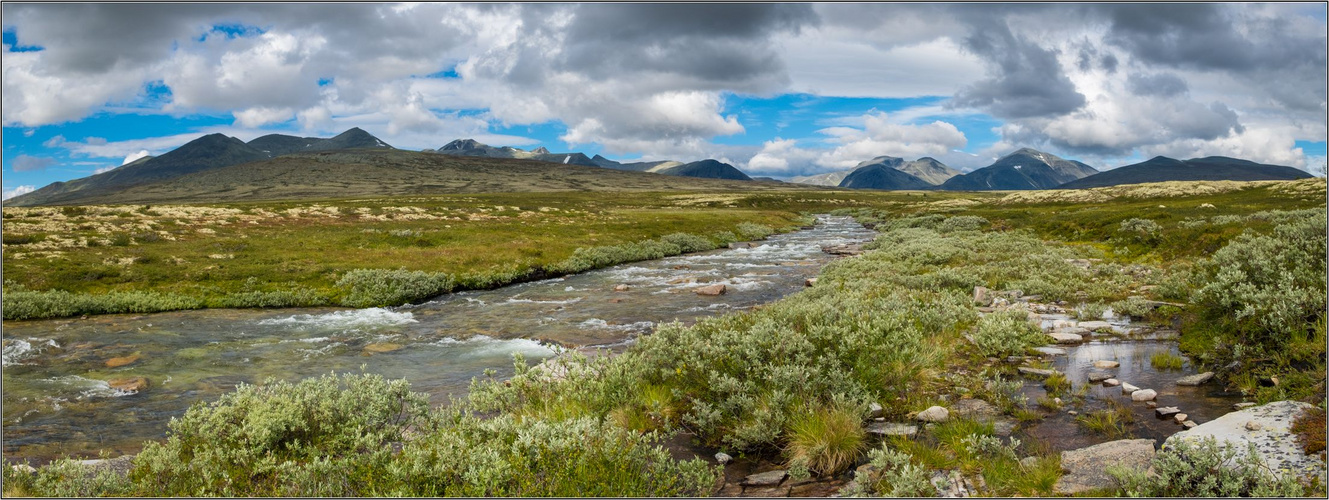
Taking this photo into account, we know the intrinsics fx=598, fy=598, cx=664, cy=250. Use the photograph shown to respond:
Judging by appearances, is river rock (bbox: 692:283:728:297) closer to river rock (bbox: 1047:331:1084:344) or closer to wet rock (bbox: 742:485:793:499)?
river rock (bbox: 1047:331:1084:344)

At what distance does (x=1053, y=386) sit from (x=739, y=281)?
19.9m

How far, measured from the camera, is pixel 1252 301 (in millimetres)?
9703

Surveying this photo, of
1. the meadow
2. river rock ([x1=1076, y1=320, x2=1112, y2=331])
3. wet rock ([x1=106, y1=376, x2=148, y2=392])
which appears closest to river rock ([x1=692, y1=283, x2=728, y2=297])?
the meadow

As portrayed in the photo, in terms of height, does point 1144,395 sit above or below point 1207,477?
below

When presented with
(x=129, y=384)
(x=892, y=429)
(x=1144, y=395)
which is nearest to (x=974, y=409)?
(x=892, y=429)

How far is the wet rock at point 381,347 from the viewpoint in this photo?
17.5 metres

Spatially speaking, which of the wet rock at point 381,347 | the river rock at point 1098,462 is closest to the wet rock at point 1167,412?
the river rock at point 1098,462

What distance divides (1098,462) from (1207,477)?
3.75 feet

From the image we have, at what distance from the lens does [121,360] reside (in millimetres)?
16156

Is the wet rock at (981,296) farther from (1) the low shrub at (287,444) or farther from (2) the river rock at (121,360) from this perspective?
(2) the river rock at (121,360)

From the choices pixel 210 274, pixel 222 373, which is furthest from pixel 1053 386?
pixel 210 274

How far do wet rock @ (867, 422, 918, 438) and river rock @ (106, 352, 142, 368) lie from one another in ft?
61.3

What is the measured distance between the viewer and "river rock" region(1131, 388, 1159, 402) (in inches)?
331

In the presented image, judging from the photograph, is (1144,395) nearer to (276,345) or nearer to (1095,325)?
(1095,325)
